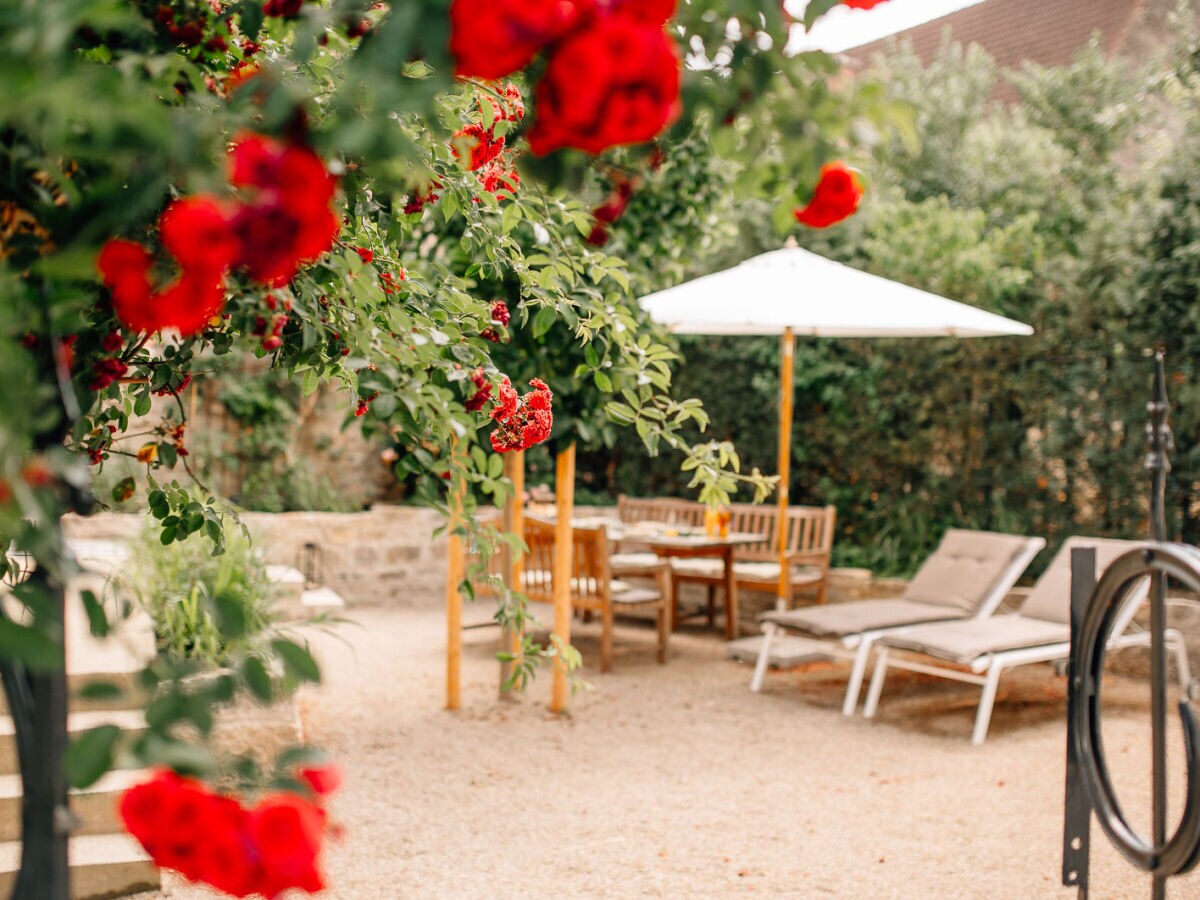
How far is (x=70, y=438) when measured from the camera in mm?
1667

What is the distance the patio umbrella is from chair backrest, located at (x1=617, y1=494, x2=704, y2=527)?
6.13 ft

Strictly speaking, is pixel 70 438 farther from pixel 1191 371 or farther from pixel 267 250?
pixel 1191 371

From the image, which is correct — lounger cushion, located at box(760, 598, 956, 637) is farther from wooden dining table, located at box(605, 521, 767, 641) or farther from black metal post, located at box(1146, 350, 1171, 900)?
black metal post, located at box(1146, 350, 1171, 900)

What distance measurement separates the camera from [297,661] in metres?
1.01

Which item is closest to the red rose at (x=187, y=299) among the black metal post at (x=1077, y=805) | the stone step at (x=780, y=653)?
the black metal post at (x=1077, y=805)

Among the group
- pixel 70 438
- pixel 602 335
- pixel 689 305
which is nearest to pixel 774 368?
pixel 689 305

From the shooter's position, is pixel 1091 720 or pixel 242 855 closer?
pixel 242 855

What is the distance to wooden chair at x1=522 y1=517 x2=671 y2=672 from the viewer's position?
20.6ft

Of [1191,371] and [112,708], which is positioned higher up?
[1191,371]

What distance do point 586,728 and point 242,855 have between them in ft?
14.7

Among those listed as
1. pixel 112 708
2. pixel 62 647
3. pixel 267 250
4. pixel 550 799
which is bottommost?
pixel 550 799

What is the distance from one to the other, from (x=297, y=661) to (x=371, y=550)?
7.89 m

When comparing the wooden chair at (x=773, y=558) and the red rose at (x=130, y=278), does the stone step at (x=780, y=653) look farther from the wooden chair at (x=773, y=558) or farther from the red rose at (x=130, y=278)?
the red rose at (x=130, y=278)

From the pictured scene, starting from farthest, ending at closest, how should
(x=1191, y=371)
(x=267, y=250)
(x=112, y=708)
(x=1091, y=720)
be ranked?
(x=1191, y=371), (x=112, y=708), (x=1091, y=720), (x=267, y=250)
